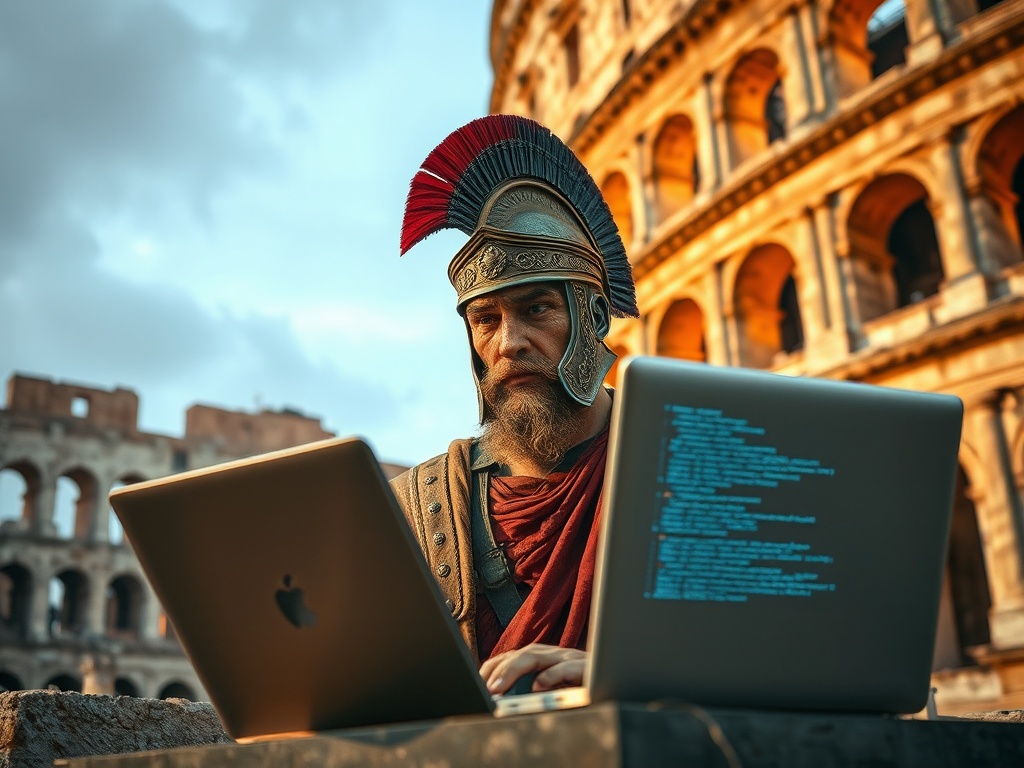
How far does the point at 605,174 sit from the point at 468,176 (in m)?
20.8

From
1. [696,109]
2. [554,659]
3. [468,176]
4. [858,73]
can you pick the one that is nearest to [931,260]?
[858,73]

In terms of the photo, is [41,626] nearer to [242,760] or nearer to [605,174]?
[605,174]

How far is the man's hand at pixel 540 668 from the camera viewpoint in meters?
1.89

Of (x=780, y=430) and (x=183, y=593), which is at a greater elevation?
(x=780, y=430)

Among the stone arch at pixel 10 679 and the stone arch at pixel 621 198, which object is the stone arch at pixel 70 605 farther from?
the stone arch at pixel 621 198

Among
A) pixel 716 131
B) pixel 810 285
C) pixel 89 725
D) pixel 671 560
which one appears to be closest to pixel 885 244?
pixel 810 285

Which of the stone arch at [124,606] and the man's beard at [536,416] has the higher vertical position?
the stone arch at [124,606]

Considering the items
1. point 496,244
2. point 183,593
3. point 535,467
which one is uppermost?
point 496,244

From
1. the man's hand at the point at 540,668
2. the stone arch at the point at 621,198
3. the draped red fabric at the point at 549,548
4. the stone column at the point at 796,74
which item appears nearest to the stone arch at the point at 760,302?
the stone column at the point at 796,74

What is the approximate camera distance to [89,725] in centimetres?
282

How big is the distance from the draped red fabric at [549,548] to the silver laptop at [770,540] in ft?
3.29

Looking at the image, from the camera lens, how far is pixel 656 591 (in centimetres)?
142

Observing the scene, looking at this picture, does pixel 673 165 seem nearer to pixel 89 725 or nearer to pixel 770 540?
pixel 89 725

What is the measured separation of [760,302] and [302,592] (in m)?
18.3
